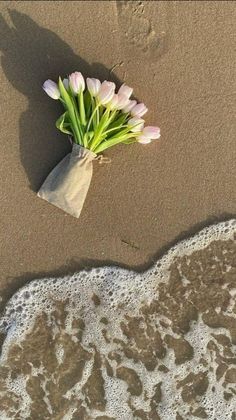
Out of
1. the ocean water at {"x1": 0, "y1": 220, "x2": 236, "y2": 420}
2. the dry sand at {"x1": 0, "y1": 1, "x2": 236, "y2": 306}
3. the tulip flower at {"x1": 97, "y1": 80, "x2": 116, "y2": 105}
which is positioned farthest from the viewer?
the ocean water at {"x1": 0, "y1": 220, "x2": 236, "y2": 420}

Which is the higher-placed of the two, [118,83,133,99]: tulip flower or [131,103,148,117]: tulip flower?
[118,83,133,99]: tulip flower

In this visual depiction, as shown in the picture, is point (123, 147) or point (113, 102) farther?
point (123, 147)

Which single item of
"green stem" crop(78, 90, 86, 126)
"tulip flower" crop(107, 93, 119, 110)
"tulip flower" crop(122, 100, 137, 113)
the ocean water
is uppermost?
"tulip flower" crop(122, 100, 137, 113)

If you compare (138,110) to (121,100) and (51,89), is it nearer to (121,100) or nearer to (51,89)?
(121,100)

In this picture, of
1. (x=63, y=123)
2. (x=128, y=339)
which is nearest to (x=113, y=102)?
(x=63, y=123)

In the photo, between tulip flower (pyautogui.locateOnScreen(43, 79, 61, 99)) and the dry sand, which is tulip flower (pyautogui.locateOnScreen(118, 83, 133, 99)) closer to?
the dry sand

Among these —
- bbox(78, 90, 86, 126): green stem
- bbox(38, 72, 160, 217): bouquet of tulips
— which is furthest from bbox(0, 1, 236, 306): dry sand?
bbox(78, 90, 86, 126): green stem

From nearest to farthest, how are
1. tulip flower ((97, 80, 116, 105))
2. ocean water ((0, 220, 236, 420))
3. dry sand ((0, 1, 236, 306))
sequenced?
tulip flower ((97, 80, 116, 105)), dry sand ((0, 1, 236, 306)), ocean water ((0, 220, 236, 420))

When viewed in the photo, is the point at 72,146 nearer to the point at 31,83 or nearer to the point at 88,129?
Answer: the point at 88,129
